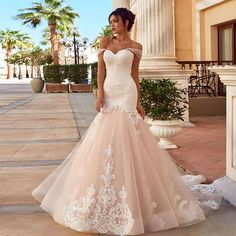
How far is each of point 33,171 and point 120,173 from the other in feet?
8.78

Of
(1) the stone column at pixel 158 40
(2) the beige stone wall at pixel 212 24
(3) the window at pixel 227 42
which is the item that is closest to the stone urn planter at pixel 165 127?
(1) the stone column at pixel 158 40

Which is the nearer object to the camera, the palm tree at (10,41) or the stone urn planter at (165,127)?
the stone urn planter at (165,127)

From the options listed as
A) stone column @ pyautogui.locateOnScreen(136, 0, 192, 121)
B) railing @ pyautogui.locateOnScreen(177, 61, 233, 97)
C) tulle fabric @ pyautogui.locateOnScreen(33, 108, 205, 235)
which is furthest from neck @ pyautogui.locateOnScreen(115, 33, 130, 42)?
railing @ pyautogui.locateOnScreen(177, 61, 233, 97)

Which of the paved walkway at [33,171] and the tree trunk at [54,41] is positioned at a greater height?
the tree trunk at [54,41]

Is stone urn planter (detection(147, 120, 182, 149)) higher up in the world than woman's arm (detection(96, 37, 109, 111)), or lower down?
lower down

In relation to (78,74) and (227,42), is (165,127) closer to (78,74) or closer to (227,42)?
(227,42)

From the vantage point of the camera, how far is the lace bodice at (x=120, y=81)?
156 inches

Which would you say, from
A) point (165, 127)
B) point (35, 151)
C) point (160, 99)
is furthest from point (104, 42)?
point (35, 151)

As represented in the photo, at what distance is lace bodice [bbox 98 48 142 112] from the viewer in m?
3.95

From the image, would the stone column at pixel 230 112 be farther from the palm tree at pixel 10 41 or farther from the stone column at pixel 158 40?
the palm tree at pixel 10 41

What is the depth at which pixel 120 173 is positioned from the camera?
3795mm

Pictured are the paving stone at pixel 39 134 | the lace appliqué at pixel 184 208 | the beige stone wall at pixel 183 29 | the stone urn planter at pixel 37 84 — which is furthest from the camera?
the stone urn planter at pixel 37 84

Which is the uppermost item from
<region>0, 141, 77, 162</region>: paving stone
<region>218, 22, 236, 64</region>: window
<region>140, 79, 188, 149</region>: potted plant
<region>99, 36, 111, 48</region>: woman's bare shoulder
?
<region>218, 22, 236, 64</region>: window

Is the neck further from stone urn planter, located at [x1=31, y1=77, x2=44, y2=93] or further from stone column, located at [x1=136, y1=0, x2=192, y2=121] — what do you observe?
stone urn planter, located at [x1=31, y1=77, x2=44, y2=93]
